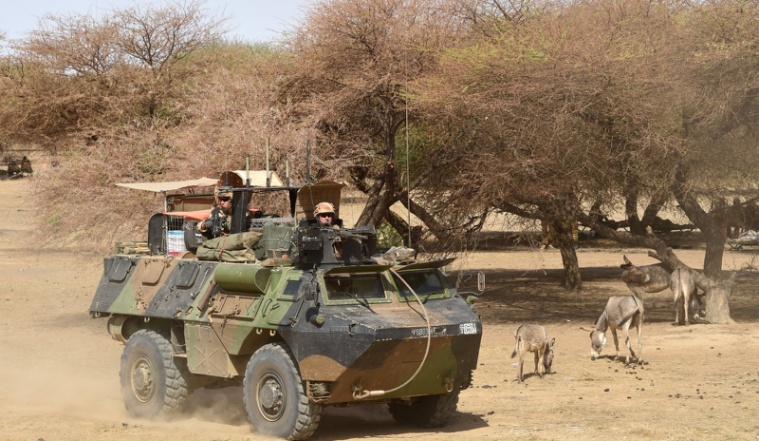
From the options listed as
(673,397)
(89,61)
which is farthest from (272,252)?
(89,61)

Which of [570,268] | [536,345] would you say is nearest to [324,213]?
[536,345]

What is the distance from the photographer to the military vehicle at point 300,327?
11.6 meters

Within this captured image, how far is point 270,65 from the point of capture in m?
26.3

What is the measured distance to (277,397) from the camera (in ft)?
39.2

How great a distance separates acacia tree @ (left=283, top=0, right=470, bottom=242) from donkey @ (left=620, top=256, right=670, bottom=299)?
4227 mm

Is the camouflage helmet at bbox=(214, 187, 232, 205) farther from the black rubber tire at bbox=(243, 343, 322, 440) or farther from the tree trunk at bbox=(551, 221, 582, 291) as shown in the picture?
the tree trunk at bbox=(551, 221, 582, 291)

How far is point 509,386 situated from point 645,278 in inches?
306

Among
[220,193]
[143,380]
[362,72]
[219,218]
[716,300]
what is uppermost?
[362,72]

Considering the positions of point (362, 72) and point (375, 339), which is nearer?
point (375, 339)

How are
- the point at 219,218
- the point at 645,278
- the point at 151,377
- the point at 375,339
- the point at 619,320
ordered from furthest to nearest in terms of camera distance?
1. the point at 645,278
2. the point at 619,320
3. the point at 219,218
4. the point at 151,377
5. the point at 375,339

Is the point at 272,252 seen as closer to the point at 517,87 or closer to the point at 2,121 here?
the point at 517,87

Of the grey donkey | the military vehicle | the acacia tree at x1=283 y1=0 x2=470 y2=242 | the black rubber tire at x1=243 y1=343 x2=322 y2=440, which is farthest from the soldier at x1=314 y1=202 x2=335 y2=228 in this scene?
the acacia tree at x1=283 y1=0 x2=470 y2=242

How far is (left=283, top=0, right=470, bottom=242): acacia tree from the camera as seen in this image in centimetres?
2470

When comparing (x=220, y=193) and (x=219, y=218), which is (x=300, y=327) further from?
(x=220, y=193)
